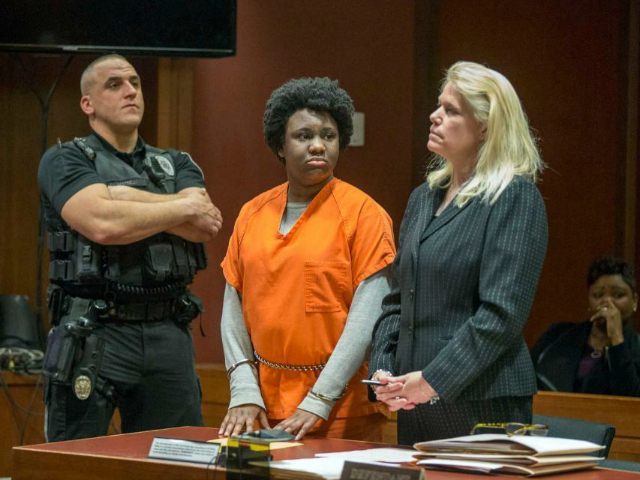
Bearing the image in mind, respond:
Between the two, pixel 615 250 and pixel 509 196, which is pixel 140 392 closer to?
pixel 509 196

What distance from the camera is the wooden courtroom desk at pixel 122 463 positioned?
2.15m

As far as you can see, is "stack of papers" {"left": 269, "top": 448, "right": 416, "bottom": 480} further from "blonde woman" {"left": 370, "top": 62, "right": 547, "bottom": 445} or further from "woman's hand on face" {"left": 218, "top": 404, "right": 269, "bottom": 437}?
"woman's hand on face" {"left": 218, "top": 404, "right": 269, "bottom": 437}

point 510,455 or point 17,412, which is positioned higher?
point 510,455

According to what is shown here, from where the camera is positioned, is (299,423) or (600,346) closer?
(299,423)

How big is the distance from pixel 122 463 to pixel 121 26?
10.0 feet

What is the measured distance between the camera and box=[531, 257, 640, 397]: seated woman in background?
457 cm

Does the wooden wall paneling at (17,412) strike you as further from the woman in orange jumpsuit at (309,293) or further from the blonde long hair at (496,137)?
the blonde long hair at (496,137)

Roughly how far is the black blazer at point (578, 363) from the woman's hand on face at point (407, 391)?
7.50 feet

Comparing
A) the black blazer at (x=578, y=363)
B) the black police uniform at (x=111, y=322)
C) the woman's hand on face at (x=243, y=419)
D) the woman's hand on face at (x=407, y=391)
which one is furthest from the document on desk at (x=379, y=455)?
the black blazer at (x=578, y=363)

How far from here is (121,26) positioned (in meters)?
4.97

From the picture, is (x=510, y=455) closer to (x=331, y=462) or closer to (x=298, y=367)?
(x=331, y=462)

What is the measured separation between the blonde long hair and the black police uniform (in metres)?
1.30

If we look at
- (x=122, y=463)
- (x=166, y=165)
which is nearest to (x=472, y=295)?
(x=122, y=463)

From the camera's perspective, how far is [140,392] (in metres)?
3.54
